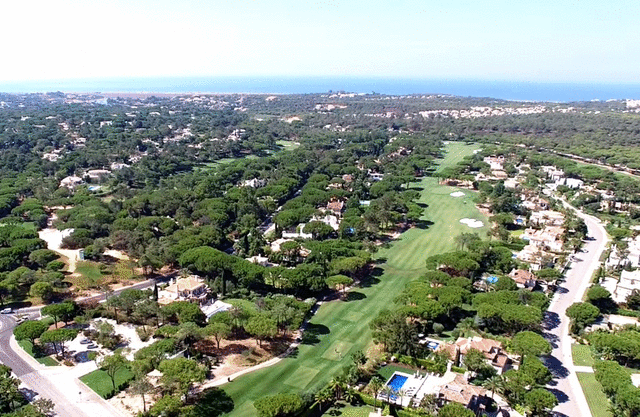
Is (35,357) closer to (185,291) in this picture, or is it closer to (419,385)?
(185,291)

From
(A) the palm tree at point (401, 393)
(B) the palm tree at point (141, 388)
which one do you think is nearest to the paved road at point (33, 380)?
(B) the palm tree at point (141, 388)

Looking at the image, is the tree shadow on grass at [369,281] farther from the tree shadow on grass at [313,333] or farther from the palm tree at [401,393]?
the palm tree at [401,393]

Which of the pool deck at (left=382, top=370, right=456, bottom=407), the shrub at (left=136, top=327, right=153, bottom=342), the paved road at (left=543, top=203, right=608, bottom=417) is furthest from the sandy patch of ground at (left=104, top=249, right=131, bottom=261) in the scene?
the paved road at (left=543, top=203, right=608, bottom=417)

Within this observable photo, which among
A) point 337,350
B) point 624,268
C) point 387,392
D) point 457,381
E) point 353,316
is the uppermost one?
point 624,268

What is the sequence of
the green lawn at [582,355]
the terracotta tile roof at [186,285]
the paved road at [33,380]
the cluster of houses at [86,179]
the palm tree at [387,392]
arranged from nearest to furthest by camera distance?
the paved road at [33,380]
the palm tree at [387,392]
the green lawn at [582,355]
the terracotta tile roof at [186,285]
the cluster of houses at [86,179]

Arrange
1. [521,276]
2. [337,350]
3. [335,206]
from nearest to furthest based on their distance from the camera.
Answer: [337,350] → [521,276] → [335,206]

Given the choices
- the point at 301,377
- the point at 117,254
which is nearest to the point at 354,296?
the point at 301,377
